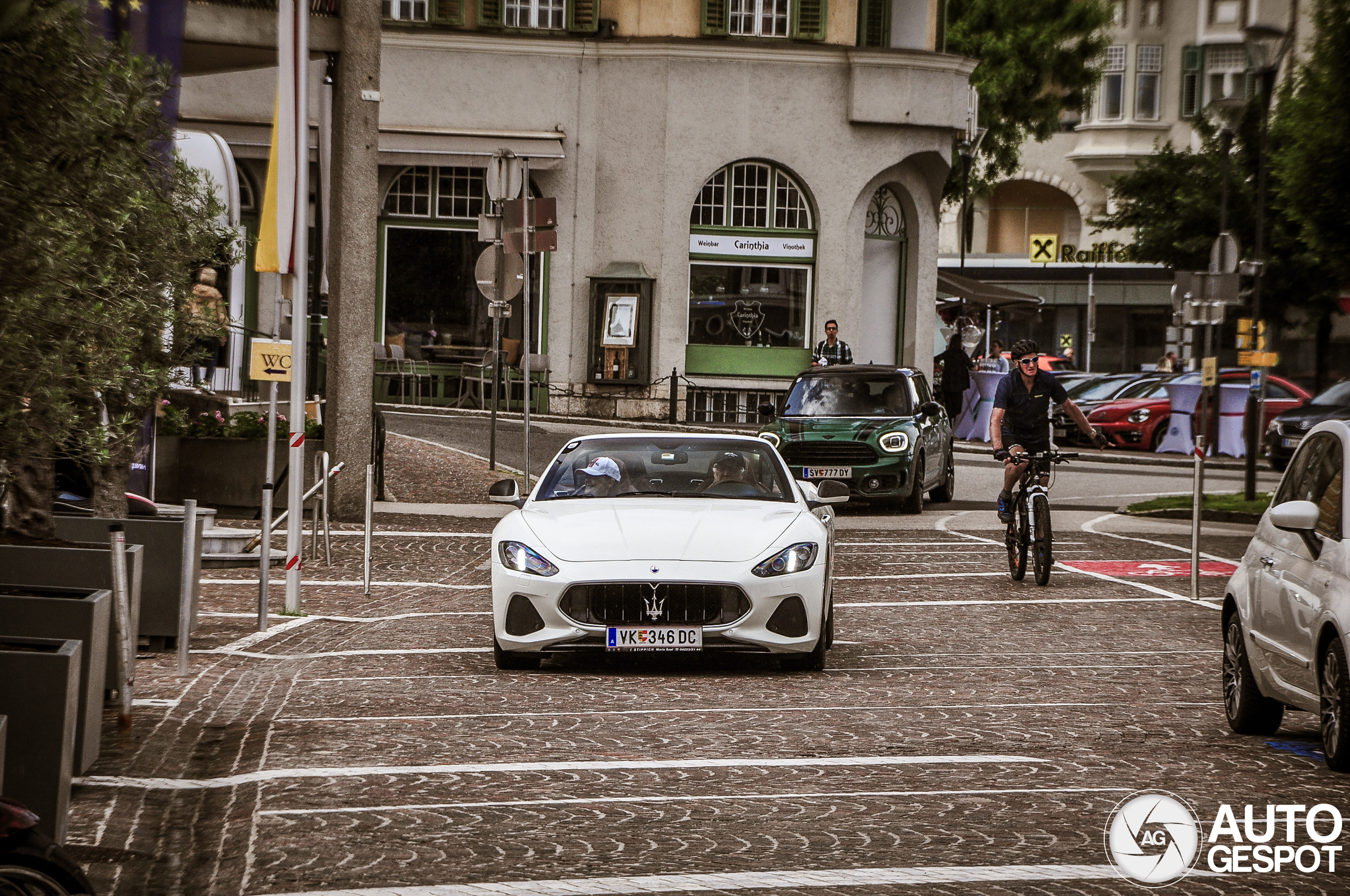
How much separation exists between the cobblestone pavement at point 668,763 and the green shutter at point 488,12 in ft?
83.9

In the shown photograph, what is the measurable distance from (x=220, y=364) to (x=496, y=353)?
3563mm

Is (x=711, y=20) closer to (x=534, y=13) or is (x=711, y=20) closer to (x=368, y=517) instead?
(x=534, y=13)

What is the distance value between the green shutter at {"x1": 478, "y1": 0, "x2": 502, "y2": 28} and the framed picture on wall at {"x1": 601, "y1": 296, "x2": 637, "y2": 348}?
18.8 feet

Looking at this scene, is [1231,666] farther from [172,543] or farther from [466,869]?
[172,543]

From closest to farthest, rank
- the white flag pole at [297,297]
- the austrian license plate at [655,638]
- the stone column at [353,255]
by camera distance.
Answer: the austrian license plate at [655,638] → the white flag pole at [297,297] → the stone column at [353,255]

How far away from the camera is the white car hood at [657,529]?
1066 centimetres

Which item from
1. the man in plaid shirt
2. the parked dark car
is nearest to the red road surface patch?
the man in plaid shirt

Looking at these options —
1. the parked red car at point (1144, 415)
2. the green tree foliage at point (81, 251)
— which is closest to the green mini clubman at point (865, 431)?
the green tree foliage at point (81, 251)

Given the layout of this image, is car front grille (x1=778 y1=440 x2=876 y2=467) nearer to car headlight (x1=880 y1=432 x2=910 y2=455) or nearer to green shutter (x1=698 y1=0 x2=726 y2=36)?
car headlight (x1=880 y1=432 x2=910 y2=455)

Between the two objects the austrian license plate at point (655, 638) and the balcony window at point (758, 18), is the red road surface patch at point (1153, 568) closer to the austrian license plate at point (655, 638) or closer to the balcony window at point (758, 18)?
the austrian license plate at point (655, 638)

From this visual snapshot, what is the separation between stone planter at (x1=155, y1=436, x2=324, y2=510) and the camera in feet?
64.7

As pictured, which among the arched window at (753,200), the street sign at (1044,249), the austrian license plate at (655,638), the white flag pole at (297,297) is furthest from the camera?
the street sign at (1044,249)

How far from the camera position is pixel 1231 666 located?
942cm

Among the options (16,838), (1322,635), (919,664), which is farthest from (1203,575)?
(16,838)
